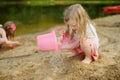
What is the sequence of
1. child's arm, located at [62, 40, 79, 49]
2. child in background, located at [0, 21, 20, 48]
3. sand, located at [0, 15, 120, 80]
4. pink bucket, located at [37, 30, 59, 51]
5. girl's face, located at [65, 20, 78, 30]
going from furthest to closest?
child in background, located at [0, 21, 20, 48], pink bucket, located at [37, 30, 59, 51], child's arm, located at [62, 40, 79, 49], girl's face, located at [65, 20, 78, 30], sand, located at [0, 15, 120, 80]

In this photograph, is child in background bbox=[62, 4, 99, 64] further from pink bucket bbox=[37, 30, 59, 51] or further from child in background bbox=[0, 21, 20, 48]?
child in background bbox=[0, 21, 20, 48]

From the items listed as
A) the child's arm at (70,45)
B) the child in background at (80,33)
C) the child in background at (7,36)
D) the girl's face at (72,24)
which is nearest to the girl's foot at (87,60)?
the child in background at (80,33)

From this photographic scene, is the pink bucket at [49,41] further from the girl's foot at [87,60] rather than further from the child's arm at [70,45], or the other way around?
the girl's foot at [87,60]

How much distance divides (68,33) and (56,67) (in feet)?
1.20

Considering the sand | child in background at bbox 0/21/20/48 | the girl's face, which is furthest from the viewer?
child in background at bbox 0/21/20/48

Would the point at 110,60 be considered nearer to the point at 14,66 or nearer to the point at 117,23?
the point at 14,66

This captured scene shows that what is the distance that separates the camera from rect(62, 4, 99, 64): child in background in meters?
3.89

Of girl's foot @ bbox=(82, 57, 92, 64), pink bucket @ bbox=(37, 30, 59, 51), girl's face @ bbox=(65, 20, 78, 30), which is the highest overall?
girl's face @ bbox=(65, 20, 78, 30)

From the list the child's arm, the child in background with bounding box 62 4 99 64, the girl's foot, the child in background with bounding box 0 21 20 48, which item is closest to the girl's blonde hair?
the child in background with bounding box 62 4 99 64

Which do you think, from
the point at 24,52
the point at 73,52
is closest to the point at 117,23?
the point at 24,52

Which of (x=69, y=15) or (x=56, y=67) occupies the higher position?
(x=69, y=15)

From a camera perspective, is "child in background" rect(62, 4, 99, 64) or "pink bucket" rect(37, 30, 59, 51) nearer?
"child in background" rect(62, 4, 99, 64)

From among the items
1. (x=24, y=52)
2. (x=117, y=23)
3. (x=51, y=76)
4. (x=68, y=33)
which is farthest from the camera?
(x=117, y=23)

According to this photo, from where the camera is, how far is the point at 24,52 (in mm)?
4949
